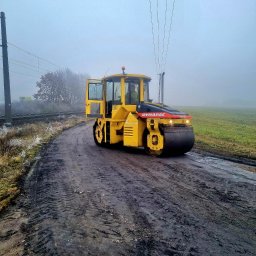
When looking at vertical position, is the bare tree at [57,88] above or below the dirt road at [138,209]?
above

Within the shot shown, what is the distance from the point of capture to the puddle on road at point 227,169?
802cm

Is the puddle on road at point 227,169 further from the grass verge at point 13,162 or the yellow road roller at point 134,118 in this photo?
the grass verge at point 13,162

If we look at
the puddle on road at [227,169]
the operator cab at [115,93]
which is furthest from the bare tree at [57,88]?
the puddle on road at [227,169]

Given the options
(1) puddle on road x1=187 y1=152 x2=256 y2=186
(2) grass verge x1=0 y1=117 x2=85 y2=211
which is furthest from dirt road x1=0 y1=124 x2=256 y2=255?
(2) grass verge x1=0 y1=117 x2=85 y2=211

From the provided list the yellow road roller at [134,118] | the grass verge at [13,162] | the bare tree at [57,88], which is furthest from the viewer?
the bare tree at [57,88]

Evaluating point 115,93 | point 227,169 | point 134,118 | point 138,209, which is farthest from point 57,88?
point 138,209

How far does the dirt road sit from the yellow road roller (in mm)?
1494

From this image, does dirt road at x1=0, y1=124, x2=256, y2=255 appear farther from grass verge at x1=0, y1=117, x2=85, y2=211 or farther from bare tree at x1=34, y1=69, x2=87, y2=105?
bare tree at x1=34, y1=69, x2=87, y2=105

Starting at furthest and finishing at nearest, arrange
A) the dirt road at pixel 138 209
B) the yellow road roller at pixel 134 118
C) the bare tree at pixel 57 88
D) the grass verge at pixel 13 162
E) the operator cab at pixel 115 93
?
1. the bare tree at pixel 57 88
2. the operator cab at pixel 115 93
3. the yellow road roller at pixel 134 118
4. the grass verge at pixel 13 162
5. the dirt road at pixel 138 209

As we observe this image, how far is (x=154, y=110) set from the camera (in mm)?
11266

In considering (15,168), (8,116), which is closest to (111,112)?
(15,168)

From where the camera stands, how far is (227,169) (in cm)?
900

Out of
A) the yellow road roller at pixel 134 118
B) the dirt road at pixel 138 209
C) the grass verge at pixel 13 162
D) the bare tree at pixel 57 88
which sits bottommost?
the grass verge at pixel 13 162

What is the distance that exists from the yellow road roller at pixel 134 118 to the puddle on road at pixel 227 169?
874 millimetres
